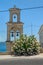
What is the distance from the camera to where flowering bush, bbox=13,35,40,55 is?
3372cm

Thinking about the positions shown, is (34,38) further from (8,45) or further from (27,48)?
(8,45)

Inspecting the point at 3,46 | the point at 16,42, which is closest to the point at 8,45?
the point at 3,46

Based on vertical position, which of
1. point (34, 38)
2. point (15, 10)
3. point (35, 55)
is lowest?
point (35, 55)

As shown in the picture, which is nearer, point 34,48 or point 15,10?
point 34,48

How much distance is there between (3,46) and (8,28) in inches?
Answer: 112

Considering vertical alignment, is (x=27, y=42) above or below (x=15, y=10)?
below

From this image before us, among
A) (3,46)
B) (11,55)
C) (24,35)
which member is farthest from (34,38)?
(3,46)

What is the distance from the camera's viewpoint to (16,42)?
34.7 metres

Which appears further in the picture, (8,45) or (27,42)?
(8,45)

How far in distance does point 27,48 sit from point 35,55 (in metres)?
1.35

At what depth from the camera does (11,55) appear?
34.3m

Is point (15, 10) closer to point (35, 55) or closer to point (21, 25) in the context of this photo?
point (21, 25)

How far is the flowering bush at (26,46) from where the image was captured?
111ft

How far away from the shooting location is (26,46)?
33719mm
